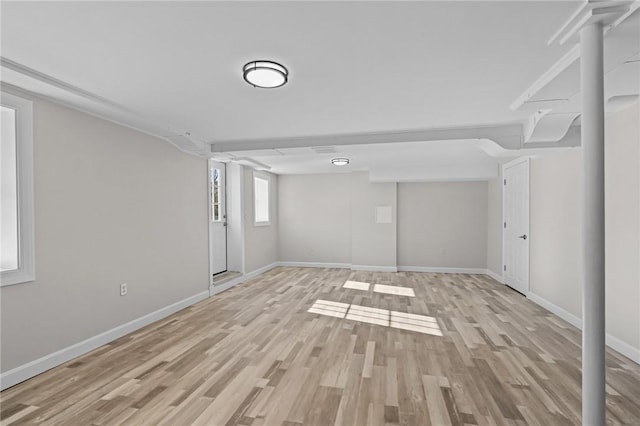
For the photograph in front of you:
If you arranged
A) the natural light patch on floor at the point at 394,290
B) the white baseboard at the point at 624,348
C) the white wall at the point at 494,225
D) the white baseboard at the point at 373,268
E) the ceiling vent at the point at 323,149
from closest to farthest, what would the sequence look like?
the white baseboard at the point at 624,348, the ceiling vent at the point at 323,149, the natural light patch on floor at the point at 394,290, the white wall at the point at 494,225, the white baseboard at the point at 373,268

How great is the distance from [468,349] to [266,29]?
3295 millimetres

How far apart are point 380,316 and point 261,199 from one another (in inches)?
176

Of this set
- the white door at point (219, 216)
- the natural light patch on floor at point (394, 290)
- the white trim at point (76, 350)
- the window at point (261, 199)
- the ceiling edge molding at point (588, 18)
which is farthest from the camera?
the window at point (261, 199)

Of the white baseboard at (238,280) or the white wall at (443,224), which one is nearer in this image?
the white baseboard at (238,280)

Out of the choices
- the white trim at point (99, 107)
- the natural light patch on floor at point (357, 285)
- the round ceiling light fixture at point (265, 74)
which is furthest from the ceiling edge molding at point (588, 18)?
the natural light patch on floor at point (357, 285)

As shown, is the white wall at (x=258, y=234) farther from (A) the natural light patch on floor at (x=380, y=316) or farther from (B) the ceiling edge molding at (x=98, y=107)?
(A) the natural light patch on floor at (x=380, y=316)

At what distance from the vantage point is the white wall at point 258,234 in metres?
6.71

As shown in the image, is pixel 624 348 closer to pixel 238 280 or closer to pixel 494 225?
pixel 494 225

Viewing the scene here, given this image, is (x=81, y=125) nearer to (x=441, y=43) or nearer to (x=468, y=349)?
(x=441, y=43)

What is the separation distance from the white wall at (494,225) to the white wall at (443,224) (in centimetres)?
14

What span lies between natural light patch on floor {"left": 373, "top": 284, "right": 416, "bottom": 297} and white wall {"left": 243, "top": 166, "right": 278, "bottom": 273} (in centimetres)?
269

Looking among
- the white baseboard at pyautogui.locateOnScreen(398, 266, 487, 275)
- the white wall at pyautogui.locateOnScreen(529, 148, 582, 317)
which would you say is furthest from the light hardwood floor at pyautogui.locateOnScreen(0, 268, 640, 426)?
the white baseboard at pyautogui.locateOnScreen(398, 266, 487, 275)

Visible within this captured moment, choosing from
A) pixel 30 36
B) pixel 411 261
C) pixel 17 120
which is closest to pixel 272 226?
pixel 411 261

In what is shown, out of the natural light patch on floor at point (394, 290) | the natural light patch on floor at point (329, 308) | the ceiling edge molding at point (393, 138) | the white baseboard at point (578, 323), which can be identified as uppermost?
the ceiling edge molding at point (393, 138)
